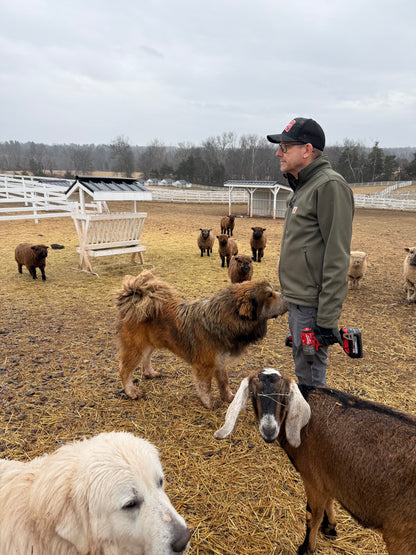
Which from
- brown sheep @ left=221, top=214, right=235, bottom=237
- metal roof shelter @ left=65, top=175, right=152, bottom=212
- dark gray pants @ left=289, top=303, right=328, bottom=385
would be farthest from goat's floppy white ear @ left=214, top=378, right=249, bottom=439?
brown sheep @ left=221, top=214, right=235, bottom=237

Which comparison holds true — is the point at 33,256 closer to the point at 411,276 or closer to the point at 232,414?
the point at 232,414

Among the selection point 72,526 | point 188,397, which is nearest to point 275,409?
point 72,526

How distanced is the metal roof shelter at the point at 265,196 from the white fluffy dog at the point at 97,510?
25.9 m

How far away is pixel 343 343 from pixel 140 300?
247cm

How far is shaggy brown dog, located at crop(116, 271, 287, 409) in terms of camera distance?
3758 mm

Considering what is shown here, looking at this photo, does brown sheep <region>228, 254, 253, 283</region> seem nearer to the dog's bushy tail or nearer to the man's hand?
the dog's bushy tail

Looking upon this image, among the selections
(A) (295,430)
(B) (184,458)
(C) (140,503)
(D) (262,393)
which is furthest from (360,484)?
(B) (184,458)

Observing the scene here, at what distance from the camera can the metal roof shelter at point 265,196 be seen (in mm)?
26188

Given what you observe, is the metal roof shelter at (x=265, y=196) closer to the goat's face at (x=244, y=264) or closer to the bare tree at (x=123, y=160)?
the goat's face at (x=244, y=264)

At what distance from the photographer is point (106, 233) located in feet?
33.0

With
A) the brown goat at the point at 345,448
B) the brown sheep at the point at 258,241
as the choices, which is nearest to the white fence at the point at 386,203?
the brown sheep at the point at 258,241

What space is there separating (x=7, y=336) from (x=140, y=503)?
5.33 meters

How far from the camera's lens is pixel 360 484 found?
1.97 metres

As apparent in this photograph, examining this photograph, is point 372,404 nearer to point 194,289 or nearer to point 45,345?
point 45,345
